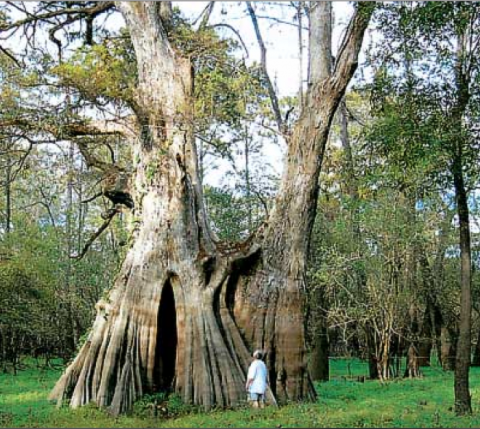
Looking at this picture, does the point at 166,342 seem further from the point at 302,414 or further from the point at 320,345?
the point at 320,345

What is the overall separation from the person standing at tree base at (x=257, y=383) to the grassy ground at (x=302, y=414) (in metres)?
0.32

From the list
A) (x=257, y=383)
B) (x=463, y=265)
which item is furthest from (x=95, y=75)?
(x=463, y=265)

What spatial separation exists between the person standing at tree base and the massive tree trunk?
369mm

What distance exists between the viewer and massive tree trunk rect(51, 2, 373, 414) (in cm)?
1318

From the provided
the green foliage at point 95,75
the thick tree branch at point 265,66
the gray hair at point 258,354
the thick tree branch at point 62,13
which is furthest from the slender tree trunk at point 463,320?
the thick tree branch at point 62,13

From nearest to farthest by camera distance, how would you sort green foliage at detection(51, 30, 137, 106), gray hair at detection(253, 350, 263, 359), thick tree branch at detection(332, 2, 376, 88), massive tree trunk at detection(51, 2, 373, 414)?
1. gray hair at detection(253, 350, 263, 359)
2. massive tree trunk at detection(51, 2, 373, 414)
3. green foliage at detection(51, 30, 137, 106)
4. thick tree branch at detection(332, 2, 376, 88)

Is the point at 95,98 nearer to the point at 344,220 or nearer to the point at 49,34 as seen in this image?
the point at 49,34

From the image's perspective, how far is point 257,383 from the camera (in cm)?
1249

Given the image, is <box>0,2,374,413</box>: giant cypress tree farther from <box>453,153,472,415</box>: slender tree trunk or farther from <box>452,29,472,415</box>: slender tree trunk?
<box>453,153,472,415</box>: slender tree trunk

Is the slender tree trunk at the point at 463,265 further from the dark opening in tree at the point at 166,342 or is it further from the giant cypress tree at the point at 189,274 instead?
the dark opening in tree at the point at 166,342

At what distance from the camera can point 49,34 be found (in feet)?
57.4

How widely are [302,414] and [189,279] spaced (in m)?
3.73

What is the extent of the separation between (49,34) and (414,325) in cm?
1701

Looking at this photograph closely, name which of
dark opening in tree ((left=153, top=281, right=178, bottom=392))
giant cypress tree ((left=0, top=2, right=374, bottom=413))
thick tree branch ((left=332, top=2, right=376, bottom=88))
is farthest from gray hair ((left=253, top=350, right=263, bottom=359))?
thick tree branch ((left=332, top=2, right=376, bottom=88))
